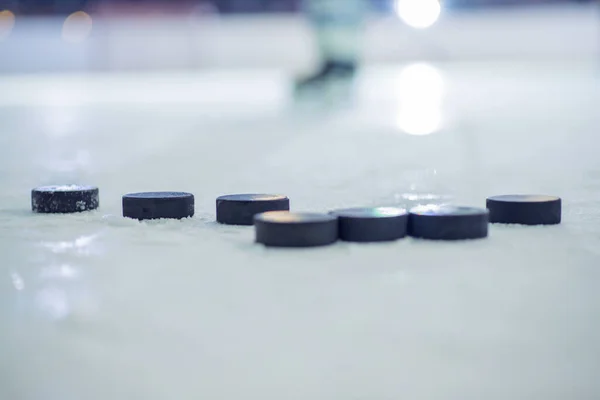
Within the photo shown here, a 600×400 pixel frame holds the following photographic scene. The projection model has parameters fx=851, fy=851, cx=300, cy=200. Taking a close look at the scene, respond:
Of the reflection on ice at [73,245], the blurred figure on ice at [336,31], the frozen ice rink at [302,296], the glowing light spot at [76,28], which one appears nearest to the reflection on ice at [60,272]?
the frozen ice rink at [302,296]

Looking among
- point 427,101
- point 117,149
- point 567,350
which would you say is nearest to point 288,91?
point 427,101

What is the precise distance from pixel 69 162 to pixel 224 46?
24.5 feet

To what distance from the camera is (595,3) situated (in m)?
9.72

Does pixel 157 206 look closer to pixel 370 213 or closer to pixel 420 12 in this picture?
pixel 370 213

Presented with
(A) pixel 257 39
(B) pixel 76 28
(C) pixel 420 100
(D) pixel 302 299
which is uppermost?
(B) pixel 76 28

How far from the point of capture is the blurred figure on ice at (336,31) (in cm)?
604

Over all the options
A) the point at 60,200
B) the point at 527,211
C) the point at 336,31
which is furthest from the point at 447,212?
the point at 336,31

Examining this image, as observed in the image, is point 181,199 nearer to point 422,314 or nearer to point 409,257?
point 409,257

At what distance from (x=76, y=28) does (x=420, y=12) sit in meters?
4.40

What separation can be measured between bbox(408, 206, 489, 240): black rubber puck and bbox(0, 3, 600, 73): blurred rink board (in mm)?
8583

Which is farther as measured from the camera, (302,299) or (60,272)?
(60,272)

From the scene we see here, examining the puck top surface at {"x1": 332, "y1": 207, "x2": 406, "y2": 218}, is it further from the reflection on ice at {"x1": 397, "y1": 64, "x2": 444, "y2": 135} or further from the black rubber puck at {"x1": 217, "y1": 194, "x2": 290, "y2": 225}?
the reflection on ice at {"x1": 397, "y1": 64, "x2": 444, "y2": 135}

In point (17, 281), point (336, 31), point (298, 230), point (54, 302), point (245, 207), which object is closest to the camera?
point (54, 302)

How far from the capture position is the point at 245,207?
73.8 inches
